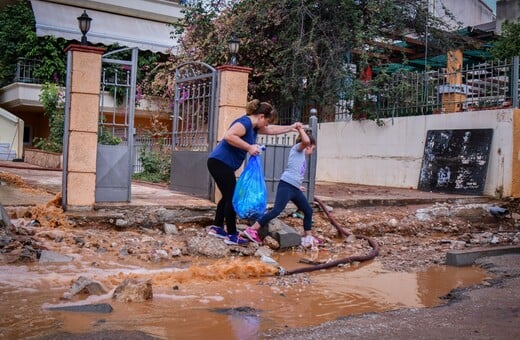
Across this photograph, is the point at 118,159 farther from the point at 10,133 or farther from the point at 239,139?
the point at 10,133

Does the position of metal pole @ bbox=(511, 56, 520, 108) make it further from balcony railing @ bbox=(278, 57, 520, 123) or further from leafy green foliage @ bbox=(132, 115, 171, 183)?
leafy green foliage @ bbox=(132, 115, 171, 183)

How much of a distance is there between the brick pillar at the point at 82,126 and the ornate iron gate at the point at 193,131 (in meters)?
1.85

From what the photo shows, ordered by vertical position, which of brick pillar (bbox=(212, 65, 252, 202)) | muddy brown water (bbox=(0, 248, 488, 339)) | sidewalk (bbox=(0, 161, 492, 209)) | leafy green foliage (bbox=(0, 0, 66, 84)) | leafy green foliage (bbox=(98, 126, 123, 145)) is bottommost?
muddy brown water (bbox=(0, 248, 488, 339))

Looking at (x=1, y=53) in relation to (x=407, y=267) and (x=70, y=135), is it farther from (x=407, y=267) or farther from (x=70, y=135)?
(x=407, y=267)

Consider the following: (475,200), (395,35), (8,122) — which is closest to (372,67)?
(395,35)

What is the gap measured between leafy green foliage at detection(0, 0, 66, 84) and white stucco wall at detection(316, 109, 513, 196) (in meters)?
10.9

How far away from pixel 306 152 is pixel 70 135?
3114 mm

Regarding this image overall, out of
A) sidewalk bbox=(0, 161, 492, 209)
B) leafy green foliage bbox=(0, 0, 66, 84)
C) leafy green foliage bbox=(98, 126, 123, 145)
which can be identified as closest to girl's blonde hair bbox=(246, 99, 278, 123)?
sidewalk bbox=(0, 161, 492, 209)

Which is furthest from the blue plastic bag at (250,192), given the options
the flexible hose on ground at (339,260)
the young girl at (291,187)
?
the flexible hose on ground at (339,260)

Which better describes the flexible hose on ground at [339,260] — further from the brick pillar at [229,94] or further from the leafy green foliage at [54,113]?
the leafy green foliage at [54,113]

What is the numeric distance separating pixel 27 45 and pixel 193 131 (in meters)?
13.6

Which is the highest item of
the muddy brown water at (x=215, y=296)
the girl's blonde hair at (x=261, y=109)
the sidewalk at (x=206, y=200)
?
the girl's blonde hair at (x=261, y=109)

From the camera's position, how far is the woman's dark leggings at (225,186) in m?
6.79

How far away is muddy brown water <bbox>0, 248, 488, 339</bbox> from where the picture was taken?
3.76m
